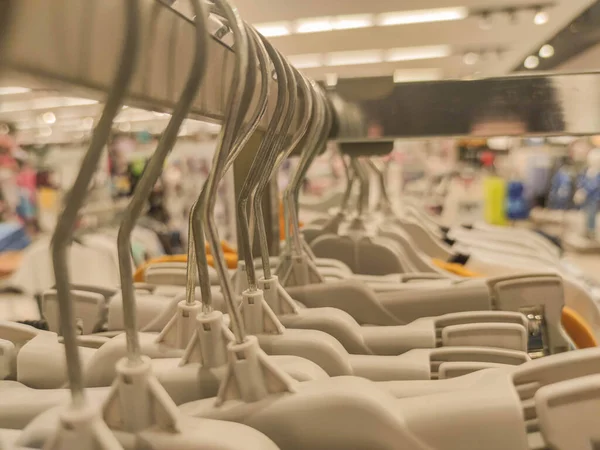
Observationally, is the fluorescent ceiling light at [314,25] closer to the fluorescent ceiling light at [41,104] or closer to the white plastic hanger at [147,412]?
the white plastic hanger at [147,412]

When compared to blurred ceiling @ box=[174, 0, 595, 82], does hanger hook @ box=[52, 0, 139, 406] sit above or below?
below

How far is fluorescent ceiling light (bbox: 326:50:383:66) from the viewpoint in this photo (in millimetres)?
4559

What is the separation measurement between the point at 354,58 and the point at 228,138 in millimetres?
4726

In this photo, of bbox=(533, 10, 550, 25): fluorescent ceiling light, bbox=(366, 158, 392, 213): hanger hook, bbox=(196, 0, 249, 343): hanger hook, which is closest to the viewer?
bbox=(196, 0, 249, 343): hanger hook

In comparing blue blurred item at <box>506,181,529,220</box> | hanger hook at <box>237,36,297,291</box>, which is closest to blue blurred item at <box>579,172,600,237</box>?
blue blurred item at <box>506,181,529,220</box>

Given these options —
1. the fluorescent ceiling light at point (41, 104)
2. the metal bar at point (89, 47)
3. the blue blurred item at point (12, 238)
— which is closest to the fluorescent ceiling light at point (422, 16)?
the blue blurred item at point (12, 238)

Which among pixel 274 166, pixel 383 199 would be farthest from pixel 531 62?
pixel 274 166

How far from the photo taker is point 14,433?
0.36 m

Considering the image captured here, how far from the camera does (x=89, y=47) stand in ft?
0.92

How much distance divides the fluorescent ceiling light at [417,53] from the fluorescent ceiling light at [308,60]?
24.8 inches

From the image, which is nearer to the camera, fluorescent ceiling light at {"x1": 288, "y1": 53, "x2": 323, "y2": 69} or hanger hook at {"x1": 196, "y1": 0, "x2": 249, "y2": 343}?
hanger hook at {"x1": 196, "y1": 0, "x2": 249, "y2": 343}

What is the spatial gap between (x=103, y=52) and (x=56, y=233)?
0.11 meters

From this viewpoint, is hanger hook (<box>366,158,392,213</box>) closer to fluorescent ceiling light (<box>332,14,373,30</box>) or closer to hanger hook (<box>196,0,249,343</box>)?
hanger hook (<box>196,0,249,343</box>)

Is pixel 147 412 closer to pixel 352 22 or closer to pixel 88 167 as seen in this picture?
pixel 88 167
